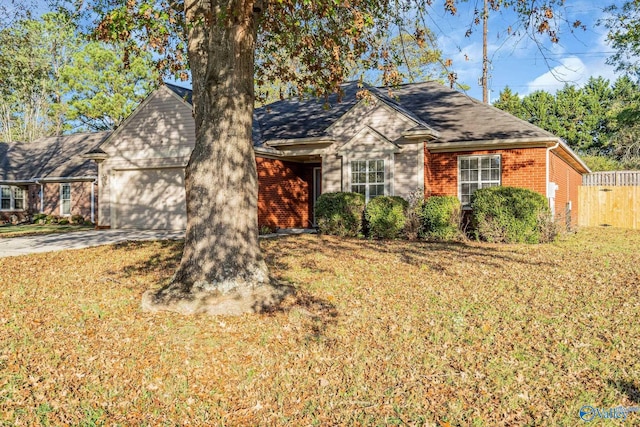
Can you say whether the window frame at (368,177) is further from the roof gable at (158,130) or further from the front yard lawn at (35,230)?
the front yard lawn at (35,230)

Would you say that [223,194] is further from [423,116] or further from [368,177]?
[423,116]

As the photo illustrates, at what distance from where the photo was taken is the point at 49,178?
2559 cm

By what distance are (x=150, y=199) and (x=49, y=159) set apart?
47.5 feet

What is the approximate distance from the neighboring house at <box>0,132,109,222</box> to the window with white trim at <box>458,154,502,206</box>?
1775 centimetres

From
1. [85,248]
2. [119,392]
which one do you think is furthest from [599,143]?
[119,392]

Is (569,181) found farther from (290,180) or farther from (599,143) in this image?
(599,143)

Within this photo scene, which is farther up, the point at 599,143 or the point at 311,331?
the point at 599,143

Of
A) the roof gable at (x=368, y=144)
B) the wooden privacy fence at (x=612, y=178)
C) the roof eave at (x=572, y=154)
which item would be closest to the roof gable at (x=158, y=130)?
the roof gable at (x=368, y=144)

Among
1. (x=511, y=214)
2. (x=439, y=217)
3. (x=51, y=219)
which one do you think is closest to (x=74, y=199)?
(x=51, y=219)

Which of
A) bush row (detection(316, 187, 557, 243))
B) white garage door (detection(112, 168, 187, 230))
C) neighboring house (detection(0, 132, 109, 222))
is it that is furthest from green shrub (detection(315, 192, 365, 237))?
neighboring house (detection(0, 132, 109, 222))

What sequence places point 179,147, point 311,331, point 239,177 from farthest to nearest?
point 179,147
point 239,177
point 311,331

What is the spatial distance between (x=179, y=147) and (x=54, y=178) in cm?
1167

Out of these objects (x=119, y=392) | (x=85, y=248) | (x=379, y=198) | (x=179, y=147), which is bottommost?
(x=119, y=392)

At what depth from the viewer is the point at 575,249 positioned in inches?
476
